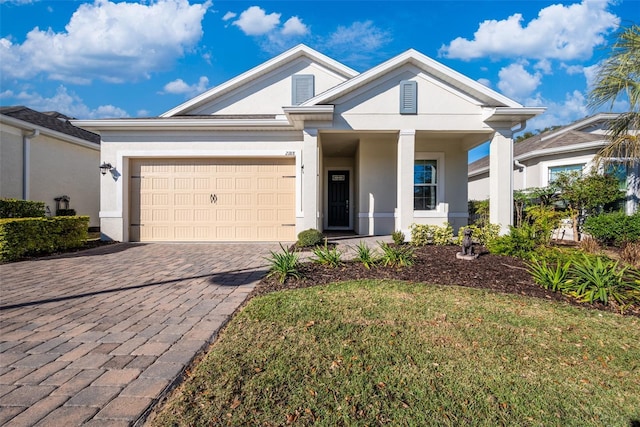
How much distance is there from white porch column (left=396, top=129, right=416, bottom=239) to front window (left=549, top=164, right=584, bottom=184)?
211 inches

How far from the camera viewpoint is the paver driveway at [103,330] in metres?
2.02

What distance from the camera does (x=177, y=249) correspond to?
329 inches

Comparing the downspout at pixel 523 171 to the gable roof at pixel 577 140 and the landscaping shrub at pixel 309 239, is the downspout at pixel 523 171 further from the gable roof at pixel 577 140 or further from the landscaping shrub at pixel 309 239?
the landscaping shrub at pixel 309 239

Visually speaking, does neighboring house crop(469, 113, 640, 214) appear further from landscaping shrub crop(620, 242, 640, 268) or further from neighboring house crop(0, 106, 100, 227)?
neighboring house crop(0, 106, 100, 227)

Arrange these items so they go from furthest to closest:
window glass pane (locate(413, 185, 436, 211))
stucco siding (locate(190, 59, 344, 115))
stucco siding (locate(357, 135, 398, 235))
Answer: stucco siding (locate(190, 59, 344, 115)) → window glass pane (locate(413, 185, 436, 211)) → stucco siding (locate(357, 135, 398, 235))

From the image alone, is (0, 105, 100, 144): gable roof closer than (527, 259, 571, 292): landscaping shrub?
No

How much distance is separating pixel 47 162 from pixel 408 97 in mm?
13058

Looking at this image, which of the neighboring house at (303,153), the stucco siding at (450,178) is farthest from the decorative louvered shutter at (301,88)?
the stucco siding at (450,178)

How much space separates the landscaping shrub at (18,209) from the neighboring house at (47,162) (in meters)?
2.11

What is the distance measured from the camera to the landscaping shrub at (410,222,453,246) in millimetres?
8086

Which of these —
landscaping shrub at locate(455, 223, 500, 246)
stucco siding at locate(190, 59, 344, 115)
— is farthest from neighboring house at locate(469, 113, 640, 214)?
stucco siding at locate(190, 59, 344, 115)

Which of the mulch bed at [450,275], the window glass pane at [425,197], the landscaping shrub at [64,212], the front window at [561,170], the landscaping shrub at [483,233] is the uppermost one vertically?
the front window at [561,170]

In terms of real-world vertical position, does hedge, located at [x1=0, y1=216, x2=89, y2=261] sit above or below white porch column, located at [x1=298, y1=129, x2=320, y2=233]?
below

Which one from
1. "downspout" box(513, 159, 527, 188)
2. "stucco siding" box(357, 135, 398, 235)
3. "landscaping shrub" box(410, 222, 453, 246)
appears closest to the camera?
"landscaping shrub" box(410, 222, 453, 246)
